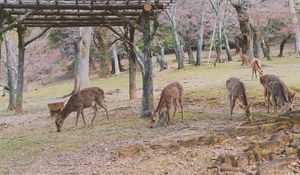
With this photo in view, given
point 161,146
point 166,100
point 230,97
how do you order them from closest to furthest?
point 161,146 → point 166,100 → point 230,97

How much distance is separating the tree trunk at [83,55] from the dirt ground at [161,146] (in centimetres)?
802

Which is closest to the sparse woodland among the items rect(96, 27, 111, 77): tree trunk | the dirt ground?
the dirt ground

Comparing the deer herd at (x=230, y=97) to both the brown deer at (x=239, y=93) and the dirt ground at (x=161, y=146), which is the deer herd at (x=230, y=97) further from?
the dirt ground at (x=161, y=146)

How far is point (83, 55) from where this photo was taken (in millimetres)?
22875

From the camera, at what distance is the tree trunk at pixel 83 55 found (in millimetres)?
22388

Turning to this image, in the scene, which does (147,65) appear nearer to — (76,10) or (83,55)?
(76,10)

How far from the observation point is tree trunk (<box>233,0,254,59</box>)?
25.9 m

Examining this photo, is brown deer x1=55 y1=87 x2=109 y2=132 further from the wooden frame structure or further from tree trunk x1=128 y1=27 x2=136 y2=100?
tree trunk x1=128 y1=27 x2=136 y2=100

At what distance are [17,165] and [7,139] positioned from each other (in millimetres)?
3479

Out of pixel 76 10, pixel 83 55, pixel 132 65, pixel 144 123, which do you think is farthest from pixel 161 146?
pixel 83 55

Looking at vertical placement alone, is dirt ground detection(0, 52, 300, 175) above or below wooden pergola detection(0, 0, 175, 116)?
below

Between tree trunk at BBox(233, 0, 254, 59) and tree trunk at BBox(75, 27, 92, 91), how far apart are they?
842 centimetres

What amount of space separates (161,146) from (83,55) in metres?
15.0

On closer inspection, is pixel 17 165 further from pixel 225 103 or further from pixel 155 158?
pixel 225 103
